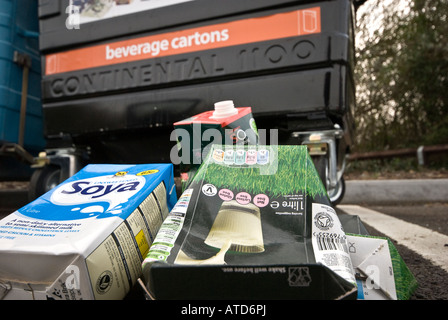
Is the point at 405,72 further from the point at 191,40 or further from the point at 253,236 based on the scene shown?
the point at 253,236

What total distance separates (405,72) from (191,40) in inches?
183

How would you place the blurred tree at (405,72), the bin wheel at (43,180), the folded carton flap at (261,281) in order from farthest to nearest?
the blurred tree at (405,72) → the bin wheel at (43,180) → the folded carton flap at (261,281)

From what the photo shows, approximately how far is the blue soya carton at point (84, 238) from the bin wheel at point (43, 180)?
142 centimetres

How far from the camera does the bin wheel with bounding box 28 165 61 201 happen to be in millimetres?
2201

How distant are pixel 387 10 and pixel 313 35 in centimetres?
460

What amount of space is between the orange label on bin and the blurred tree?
416 cm

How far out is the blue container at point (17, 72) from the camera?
7.63 feet

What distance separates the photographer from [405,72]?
210 inches

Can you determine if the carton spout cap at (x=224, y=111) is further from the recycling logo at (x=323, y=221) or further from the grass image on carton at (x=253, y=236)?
the recycling logo at (x=323, y=221)

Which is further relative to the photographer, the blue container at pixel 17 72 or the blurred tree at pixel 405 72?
the blurred tree at pixel 405 72

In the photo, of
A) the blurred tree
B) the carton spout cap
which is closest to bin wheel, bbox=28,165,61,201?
the carton spout cap

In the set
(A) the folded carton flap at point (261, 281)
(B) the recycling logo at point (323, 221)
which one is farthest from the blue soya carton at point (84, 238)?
(B) the recycling logo at point (323, 221)

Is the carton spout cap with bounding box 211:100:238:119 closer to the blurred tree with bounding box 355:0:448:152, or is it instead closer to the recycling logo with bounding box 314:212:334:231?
the recycling logo with bounding box 314:212:334:231
